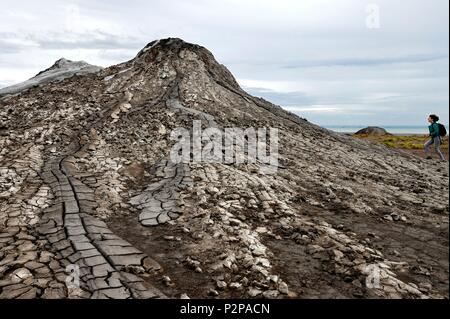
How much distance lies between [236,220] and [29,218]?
5027 millimetres

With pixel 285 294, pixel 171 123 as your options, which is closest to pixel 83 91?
pixel 171 123

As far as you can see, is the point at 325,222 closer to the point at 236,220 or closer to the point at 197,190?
the point at 236,220

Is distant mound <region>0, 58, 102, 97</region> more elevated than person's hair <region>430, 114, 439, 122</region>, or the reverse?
distant mound <region>0, 58, 102, 97</region>

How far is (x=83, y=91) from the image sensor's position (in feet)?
67.7

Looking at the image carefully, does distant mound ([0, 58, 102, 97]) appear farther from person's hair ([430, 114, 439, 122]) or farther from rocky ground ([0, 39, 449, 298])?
person's hair ([430, 114, 439, 122])

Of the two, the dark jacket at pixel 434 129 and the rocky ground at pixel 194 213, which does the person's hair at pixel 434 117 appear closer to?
the dark jacket at pixel 434 129
